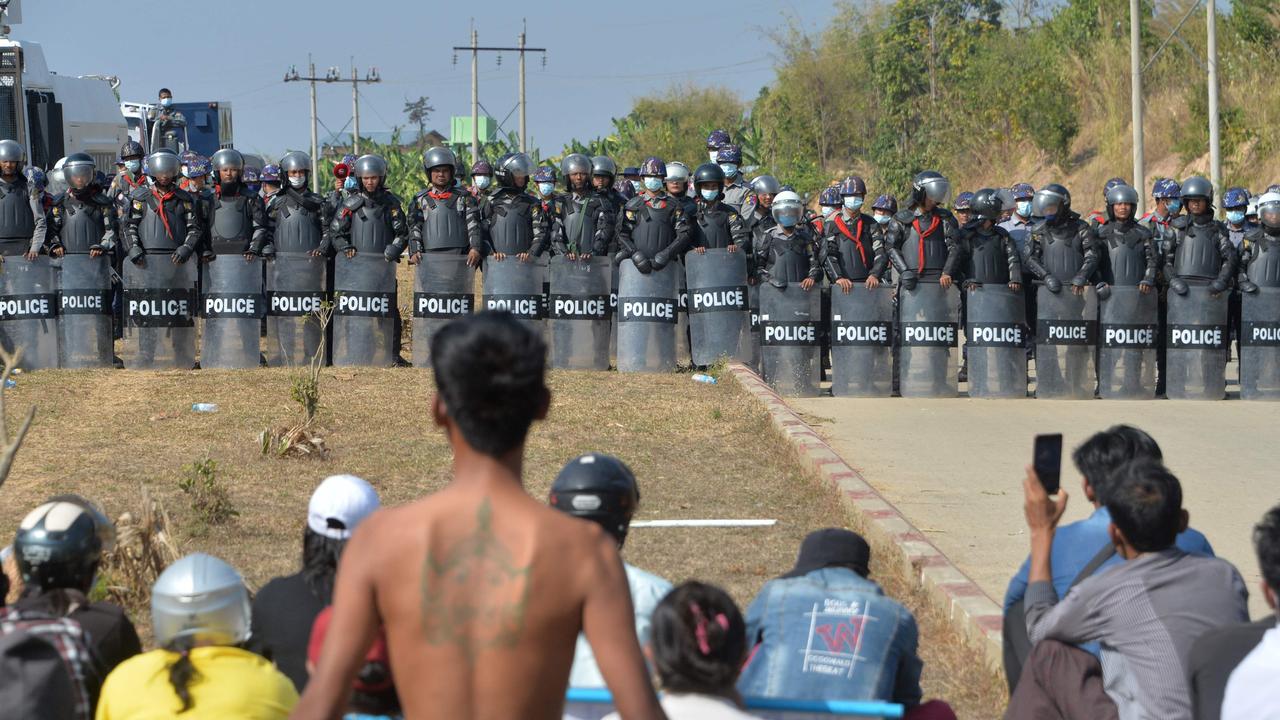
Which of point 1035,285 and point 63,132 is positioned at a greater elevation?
point 63,132

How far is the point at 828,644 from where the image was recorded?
4.71 m

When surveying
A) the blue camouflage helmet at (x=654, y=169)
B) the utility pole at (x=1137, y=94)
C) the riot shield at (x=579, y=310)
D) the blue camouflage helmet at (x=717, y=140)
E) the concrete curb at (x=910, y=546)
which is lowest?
the concrete curb at (x=910, y=546)

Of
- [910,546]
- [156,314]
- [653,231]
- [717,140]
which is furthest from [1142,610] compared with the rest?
[717,140]

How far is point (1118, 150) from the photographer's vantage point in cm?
3925

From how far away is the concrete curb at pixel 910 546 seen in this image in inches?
274

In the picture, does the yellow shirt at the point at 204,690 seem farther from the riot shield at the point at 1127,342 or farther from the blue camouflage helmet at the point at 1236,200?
the blue camouflage helmet at the point at 1236,200

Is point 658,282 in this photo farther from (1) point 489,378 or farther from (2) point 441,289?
(1) point 489,378

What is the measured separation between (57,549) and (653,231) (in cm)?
1165

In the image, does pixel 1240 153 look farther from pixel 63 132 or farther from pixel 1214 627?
pixel 1214 627

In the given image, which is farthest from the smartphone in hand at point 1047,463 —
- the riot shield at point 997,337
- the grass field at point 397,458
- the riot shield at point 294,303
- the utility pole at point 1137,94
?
the utility pole at point 1137,94

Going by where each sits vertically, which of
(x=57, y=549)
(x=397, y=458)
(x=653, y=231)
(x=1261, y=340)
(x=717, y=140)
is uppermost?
(x=717, y=140)

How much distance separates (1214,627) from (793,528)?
5297mm

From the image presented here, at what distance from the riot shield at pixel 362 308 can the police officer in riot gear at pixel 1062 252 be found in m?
6.04

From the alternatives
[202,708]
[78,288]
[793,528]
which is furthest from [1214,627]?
[78,288]
